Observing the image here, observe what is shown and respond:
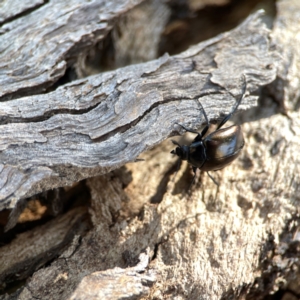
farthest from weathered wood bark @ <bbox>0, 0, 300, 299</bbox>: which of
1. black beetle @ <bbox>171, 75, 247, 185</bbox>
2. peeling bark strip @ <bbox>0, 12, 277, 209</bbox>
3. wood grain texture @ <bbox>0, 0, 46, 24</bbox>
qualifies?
wood grain texture @ <bbox>0, 0, 46, 24</bbox>

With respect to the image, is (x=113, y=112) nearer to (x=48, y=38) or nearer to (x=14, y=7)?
(x=48, y=38)

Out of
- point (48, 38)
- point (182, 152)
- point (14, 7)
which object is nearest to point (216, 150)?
point (182, 152)

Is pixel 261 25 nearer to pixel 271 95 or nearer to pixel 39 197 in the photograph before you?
pixel 271 95

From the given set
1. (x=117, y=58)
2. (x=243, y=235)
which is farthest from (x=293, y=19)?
(x=243, y=235)

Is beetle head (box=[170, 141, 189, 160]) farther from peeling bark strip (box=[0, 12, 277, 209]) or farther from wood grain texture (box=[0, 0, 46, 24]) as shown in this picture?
wood grain texture (box=[0, 0, 46, 24])

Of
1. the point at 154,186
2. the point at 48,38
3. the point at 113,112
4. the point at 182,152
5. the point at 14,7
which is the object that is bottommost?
the point at 154,186

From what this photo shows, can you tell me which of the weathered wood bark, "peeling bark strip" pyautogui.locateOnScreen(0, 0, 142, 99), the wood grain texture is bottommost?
the weathered wood bark
